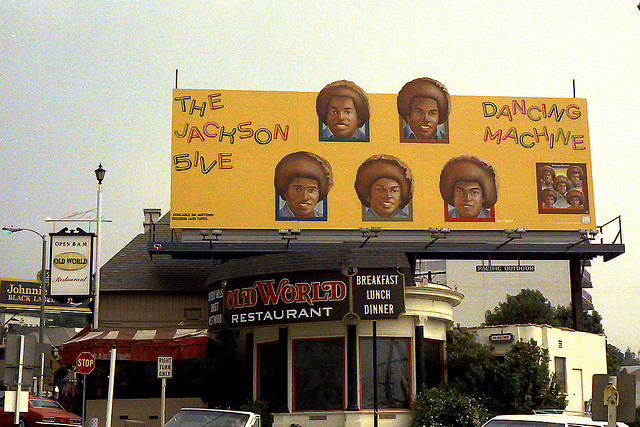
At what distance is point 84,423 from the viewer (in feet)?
83.5

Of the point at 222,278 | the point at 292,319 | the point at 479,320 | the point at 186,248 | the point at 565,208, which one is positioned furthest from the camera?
the point at 479,320

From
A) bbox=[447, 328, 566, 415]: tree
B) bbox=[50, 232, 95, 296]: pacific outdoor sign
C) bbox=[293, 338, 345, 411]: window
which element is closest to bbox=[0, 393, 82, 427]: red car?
bbox=[293, 338, 345, 411]: window

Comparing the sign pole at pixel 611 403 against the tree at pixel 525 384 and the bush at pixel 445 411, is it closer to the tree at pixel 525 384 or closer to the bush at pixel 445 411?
the bush at pixel 445 411

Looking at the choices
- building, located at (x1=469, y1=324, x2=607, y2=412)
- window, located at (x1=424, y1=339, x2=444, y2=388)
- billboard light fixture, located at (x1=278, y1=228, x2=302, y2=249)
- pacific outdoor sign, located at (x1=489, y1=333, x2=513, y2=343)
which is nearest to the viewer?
window, located at (x1=424, y1=339, x2=444, y2=388)

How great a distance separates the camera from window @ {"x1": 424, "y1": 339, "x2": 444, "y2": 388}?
26.5 metres

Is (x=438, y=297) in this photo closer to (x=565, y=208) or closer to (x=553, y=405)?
(x=553, y=405)

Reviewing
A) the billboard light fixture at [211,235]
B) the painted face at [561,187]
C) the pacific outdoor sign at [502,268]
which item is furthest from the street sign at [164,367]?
the painted face at [561,187]

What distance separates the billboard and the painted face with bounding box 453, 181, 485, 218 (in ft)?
0.15

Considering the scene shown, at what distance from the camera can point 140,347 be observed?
30797 millimetres

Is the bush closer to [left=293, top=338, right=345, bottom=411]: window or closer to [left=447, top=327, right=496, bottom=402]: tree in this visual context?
[left=447, top=327, right=496, bottom=402]: tree

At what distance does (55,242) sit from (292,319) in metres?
14.5

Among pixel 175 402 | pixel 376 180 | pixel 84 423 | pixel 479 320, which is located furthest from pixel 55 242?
pixel 479 320

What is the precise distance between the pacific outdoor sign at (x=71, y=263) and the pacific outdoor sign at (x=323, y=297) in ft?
38.1

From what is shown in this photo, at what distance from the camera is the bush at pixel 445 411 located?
24.3 meters
